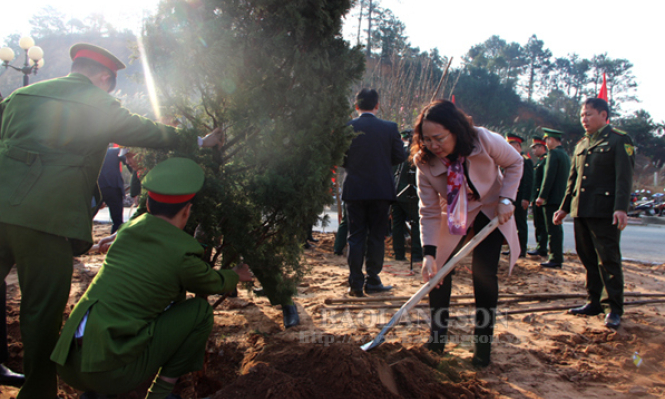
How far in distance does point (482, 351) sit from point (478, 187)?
3.67 ft

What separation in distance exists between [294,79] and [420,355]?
1991 mm

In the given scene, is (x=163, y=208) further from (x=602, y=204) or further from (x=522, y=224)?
(x=522, y=224)

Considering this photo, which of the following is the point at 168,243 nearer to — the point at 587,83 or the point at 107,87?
the point at 107,87

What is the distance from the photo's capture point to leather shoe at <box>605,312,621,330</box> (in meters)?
3.70

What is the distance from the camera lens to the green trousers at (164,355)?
6.53 ft

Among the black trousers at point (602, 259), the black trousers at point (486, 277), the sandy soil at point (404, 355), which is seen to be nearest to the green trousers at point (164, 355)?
the sandy soil at point (404, 355)

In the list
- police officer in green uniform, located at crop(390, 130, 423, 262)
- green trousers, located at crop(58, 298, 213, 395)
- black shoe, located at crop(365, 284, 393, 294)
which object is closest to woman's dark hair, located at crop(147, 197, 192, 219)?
green trousers, located at crop(58, 298, 213, 395)

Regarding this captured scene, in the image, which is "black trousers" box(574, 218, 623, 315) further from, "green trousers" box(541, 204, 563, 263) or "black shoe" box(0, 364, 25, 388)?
"black shoe" box(0, 364, 25, 388)

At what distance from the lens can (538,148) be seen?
8.12 m

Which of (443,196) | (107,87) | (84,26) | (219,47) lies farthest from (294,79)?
(84,26)

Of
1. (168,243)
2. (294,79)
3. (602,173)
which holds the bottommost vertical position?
(168,243)

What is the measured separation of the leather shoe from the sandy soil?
85 mm

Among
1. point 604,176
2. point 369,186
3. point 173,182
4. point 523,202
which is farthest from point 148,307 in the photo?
point 523,202

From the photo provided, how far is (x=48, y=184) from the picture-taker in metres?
2.19
